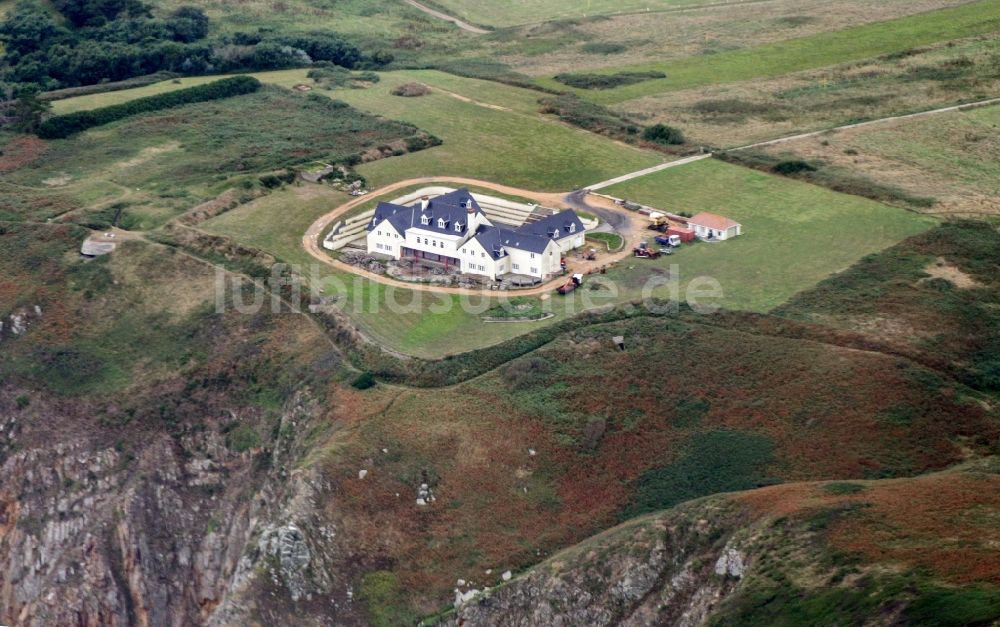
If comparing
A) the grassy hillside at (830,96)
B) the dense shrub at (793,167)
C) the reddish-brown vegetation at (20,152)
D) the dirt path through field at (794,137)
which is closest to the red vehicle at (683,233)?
the dirt path through field at (794,137)

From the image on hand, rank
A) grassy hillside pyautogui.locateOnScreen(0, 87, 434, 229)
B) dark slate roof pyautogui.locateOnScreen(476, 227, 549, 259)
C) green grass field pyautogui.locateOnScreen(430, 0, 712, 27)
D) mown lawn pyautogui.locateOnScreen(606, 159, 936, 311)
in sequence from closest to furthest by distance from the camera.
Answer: mown lawn pyautogui.locateOnScreen(606, 159, 936, 311) < dark slate roof pyautogui.locateOnScreen(476, 227, 549, 259) < grassy hillside pyautogui.locateOnScreen(0, 87, 434, 229) < green grass field pyautogui.locateOnScreen(430, 0, 712, 27)

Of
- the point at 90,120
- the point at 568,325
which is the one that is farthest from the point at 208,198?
the point at 568,325

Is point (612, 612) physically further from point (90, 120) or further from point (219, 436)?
point (90, 120)

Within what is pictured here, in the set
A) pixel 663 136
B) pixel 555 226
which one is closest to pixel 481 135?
pixel 663 136

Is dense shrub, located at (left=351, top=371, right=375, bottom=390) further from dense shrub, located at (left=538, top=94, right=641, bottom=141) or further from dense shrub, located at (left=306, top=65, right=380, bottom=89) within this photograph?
dense shrub, located at (left=306, top=65, right=380, bottom=89)

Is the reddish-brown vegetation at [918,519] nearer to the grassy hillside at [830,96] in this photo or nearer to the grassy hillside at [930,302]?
the grassy hillside at [930,302]

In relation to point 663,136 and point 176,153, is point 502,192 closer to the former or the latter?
point 663,136

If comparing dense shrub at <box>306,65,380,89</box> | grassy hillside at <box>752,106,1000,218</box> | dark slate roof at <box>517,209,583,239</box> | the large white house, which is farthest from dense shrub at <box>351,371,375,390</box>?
dense shrub at <box>306,65,380,89</box>
